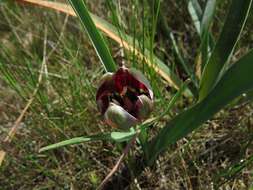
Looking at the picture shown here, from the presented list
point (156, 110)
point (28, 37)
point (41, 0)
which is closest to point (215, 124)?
point (156, 110)

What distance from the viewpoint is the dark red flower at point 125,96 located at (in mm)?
820

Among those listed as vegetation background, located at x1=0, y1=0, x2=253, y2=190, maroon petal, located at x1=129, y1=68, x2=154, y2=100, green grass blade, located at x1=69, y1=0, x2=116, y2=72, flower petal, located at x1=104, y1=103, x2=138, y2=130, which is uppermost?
green grass blade, located at x1=69, y1=0, x2=116, y2=72

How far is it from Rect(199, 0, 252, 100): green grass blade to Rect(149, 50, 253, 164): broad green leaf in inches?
3.8

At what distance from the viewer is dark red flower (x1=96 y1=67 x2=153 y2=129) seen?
2.69ft

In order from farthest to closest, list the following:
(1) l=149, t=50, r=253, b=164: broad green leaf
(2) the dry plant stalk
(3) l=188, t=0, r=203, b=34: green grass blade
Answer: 1. (3) l=188, t=0, r=203, b=34: green grass blade
2. (2) the dry plant stalk
3. (1) l=149, t=50, r=253, b=164: broad green leaf

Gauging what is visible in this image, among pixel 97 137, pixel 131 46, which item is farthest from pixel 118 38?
pixel 97 137

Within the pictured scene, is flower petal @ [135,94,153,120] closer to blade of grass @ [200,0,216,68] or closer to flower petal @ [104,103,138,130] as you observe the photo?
flower petal @ [104,103,138,130]

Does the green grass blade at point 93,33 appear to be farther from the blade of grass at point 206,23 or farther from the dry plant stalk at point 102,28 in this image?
the blade of grass at point 206,23

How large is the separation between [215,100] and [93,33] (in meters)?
0.26

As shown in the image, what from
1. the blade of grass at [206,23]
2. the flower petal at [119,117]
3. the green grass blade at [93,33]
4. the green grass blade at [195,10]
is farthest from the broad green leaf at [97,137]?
the green grass blade at [195,10]

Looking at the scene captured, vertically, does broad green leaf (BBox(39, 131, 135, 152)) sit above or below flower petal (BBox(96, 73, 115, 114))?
below

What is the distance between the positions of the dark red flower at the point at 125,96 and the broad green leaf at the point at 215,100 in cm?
8

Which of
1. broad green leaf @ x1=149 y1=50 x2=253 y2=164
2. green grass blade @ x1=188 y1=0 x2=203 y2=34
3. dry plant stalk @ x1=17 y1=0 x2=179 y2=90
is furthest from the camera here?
green grass blade @ x1=188 y1=0 x2=203 y2=34

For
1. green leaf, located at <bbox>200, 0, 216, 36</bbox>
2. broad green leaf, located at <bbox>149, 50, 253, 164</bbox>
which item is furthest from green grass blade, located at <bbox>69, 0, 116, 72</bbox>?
green leaf, located at <bbox>200, 0, 216, 36</bbox>
